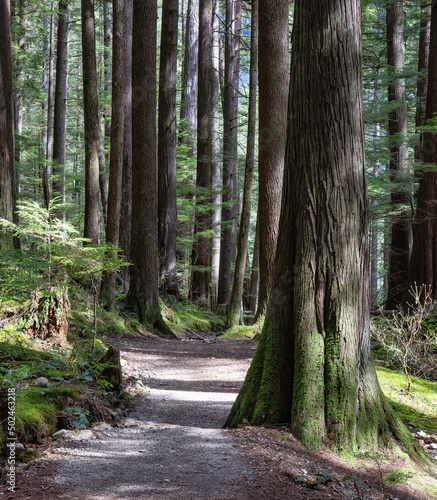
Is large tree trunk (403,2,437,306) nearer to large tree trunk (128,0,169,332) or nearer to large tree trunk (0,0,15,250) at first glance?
Result: large tree trunk (128,0,169,332)

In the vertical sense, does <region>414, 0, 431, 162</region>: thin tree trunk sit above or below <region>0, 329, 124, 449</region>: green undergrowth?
above

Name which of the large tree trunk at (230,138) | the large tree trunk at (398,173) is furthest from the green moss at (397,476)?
the large tree trunk at (230,138)

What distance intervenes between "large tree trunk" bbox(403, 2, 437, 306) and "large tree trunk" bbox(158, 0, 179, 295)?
655 cm

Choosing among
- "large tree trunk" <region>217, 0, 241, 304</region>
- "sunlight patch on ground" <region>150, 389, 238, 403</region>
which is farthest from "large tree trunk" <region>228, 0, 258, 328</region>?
"sunlight patch on ground" <region>150, 389, 238, 403</region>

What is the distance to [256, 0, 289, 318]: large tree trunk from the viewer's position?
31.1 feet

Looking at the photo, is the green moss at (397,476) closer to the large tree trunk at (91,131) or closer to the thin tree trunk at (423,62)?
the large tree trunk at (91,131)

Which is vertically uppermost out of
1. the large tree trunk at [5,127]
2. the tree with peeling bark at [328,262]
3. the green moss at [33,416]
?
the large tree trunk at [5,127]

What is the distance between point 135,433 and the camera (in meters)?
4.44

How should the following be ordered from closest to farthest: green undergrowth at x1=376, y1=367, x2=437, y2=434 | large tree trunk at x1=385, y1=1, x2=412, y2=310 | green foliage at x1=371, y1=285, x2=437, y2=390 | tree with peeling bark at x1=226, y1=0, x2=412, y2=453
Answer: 1. tree with peeling bark at x1=226, y1=0, x2=412, y2=453
2. green undergrowth at x1=376, y1=367, x2=437, y2=434
3. green foliage at x1=371, y1=285, x2=437, y2=390
4. large tree trunk at x1=385, y1=1, x2=412, y2=310

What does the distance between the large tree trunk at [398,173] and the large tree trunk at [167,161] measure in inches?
261

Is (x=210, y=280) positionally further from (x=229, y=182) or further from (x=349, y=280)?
Result: (x=349, y=280)

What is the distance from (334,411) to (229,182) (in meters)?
15.4

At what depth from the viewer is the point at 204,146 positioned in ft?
56.4

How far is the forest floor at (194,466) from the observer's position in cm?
306
